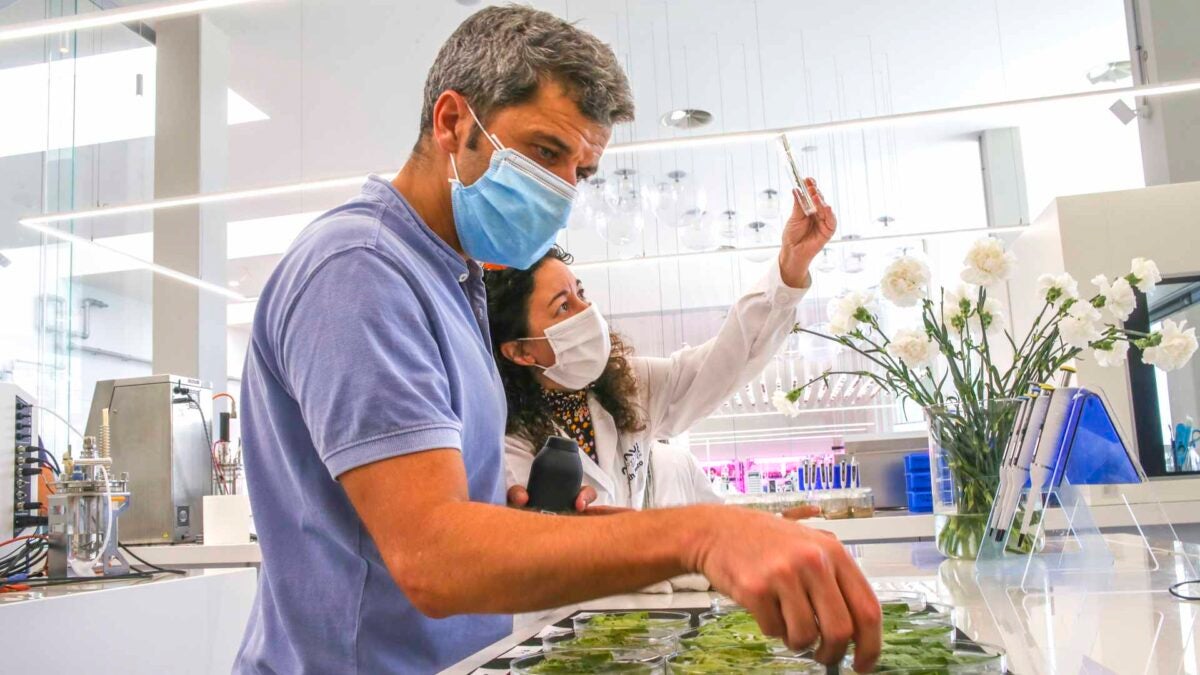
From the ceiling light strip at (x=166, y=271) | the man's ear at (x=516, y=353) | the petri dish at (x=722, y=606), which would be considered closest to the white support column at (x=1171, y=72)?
the man's ear at (x=516, y=353)

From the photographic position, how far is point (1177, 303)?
3791 mm

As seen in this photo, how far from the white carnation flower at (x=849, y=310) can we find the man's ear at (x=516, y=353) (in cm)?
66

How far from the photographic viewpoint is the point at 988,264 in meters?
1.83

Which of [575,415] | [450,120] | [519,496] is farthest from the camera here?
[575,415]

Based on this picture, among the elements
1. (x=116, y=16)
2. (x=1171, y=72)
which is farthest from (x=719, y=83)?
(x=116, y=16)

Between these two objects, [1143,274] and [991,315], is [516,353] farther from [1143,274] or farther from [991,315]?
[1143,274]

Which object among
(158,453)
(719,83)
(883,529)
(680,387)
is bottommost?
(883,529)

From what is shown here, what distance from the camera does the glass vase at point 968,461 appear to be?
1.78 m

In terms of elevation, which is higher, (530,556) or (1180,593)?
(530,556)

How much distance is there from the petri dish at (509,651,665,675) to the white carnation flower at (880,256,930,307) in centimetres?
121

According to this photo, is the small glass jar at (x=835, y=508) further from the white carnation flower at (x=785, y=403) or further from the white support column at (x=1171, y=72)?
Answer: the white support column at (x=1171, y=72)

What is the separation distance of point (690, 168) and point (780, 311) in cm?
593

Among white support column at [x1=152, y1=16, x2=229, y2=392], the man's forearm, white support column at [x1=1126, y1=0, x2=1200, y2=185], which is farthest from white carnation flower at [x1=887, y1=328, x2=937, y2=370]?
white support column at [x1=152, y1=16, x2=229, y2=392]

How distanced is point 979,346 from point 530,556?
1335 millimetres
